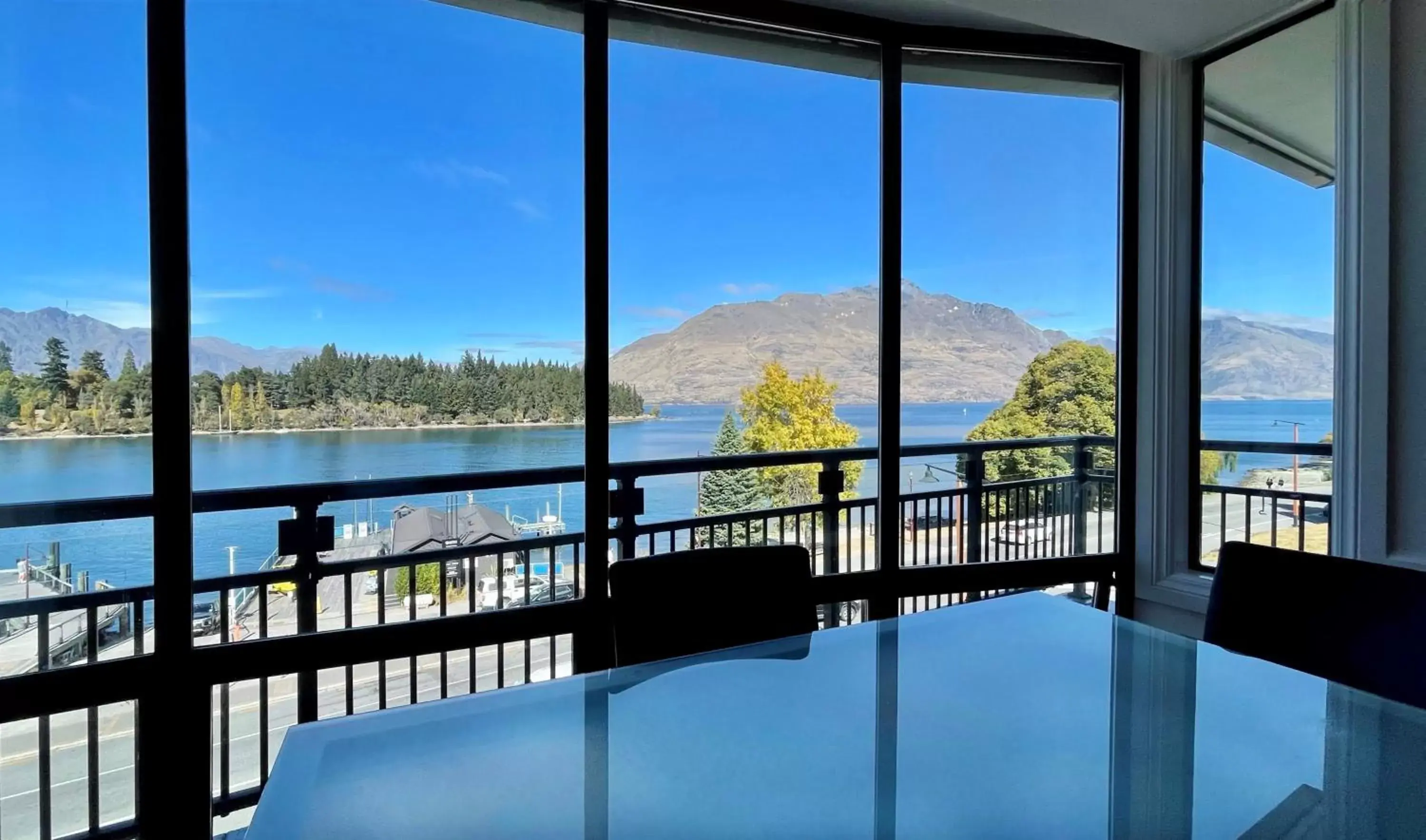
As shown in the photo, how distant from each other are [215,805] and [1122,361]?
133 inches

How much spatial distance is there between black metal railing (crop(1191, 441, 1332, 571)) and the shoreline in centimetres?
203

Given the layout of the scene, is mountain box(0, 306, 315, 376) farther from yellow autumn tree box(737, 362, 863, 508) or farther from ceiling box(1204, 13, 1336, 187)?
Answer: ceiling box(1204, 13, 1336, 187)

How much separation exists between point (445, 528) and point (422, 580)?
17cm

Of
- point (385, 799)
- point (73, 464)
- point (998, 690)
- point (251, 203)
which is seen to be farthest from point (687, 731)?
point (251, 203)

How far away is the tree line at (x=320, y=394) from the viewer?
5.40ft

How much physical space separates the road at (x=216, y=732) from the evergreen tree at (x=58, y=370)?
0.79m

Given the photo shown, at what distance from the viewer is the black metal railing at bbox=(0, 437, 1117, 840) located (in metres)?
1.70

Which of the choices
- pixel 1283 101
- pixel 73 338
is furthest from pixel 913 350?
pixel 73 338

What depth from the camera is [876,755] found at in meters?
0.94

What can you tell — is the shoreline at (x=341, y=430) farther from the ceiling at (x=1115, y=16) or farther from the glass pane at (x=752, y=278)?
the ceiling at (x=1115, y=16)

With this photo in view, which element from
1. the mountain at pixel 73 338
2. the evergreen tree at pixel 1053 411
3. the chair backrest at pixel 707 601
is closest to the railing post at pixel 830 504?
the evergreen tree at pixel 1053 411

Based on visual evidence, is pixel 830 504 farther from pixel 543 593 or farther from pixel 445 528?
pixel 445 528

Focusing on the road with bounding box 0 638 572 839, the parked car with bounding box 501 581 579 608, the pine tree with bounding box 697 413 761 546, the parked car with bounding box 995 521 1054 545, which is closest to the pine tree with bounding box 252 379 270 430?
the road with bounding box 0 638 572 839

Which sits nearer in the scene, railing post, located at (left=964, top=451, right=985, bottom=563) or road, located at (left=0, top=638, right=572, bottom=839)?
road, located at (left=0, top=638, right=572, bottom=839)
